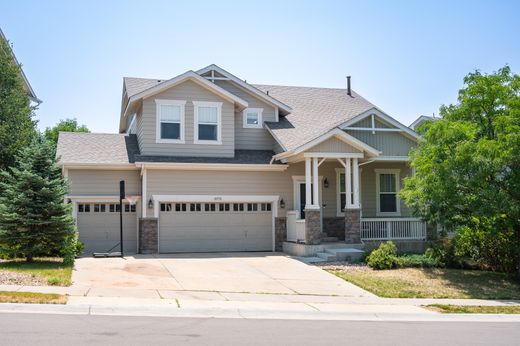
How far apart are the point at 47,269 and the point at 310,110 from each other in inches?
602

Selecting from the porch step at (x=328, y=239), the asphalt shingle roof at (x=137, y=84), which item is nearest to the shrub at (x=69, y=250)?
the asphalt shingle roof at (x=137, y=84)

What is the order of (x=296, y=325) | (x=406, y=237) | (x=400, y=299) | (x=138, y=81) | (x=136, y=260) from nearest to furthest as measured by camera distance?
(x=296, y=325) < (x=400, y=299) < (x=136, y=260) < (x=406, y=237) < (x=138, y=81)

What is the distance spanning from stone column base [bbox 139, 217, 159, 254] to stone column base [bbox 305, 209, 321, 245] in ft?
19.1

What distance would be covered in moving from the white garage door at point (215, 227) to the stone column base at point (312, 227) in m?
2.87

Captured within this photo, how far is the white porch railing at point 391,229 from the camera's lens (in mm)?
22031

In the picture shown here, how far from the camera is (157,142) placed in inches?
879

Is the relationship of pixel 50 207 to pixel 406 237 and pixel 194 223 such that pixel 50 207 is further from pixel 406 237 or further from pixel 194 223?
pixel 406 237

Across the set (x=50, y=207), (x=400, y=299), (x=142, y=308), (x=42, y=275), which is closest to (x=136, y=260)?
(x=50, y=207)

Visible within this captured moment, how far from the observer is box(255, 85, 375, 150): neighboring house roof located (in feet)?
76.1

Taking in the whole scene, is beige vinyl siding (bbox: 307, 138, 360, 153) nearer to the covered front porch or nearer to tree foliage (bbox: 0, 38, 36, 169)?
the covered front porch

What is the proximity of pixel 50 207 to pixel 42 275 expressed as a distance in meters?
3.08

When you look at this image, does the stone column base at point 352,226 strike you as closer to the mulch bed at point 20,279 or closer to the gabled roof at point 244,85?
the gabled roof at point 244,85

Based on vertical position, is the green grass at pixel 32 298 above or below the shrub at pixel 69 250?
below

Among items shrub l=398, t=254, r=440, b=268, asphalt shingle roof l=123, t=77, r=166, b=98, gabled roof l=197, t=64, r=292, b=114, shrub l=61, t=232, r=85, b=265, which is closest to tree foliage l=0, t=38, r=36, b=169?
asphalt shingle roof l=123, t=77, r=166, b=98
